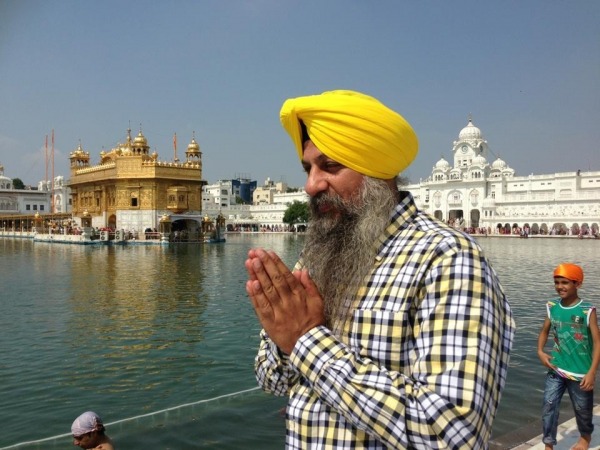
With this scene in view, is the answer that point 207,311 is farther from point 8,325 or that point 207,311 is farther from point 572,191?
point 572,191

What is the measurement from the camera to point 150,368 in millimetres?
6633

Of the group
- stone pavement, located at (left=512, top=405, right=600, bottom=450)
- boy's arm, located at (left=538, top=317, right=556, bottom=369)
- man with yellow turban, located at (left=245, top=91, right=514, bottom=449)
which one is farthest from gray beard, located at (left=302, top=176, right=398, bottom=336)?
stone pavement, located at (left=512, top=405, right=600, bottom=450)

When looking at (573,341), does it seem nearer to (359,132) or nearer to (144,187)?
(359,132)

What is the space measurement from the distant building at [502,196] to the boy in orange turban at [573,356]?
5876 cm

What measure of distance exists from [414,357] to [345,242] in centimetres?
38

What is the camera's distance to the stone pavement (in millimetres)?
3939

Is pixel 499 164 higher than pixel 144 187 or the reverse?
higher

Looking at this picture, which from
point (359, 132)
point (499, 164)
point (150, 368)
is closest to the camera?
point (359, 132)

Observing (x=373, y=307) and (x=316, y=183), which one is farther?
(x=316, y=183)

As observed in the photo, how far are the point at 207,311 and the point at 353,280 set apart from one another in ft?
32.0

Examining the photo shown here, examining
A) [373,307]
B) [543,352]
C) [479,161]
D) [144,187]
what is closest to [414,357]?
[373,307]

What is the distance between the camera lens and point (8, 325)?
30.6 feet

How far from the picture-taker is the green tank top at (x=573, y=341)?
3.70m

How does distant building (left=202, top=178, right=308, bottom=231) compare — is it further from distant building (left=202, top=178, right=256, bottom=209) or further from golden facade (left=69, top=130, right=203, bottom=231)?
golden facade (left=69, top=130, right=203, bottom=231)
